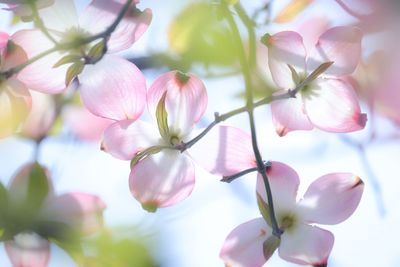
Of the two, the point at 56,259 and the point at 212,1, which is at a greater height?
the point at 212,1

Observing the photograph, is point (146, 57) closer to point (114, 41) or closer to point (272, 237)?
point (114, 41)

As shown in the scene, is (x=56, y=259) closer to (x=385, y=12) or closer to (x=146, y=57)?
(x=146, y=57)

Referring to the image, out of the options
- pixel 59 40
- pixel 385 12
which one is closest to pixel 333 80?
pixel 385 12

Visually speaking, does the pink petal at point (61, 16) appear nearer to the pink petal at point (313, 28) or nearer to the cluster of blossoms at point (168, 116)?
the cluster of blossoms at point (168, 116)

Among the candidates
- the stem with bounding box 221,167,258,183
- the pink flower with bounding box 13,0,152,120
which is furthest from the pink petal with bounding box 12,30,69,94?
the stem with bounding box 221,167,258,183

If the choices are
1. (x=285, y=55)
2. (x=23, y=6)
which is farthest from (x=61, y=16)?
(x=285, y=55)

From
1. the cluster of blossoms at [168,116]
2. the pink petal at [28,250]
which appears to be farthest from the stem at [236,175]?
the pink petal at [28,250]

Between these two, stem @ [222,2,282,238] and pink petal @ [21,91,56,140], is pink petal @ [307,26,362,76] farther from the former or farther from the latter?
pink petal @ [21,91,56,140]
